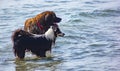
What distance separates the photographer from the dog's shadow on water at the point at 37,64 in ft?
34.4

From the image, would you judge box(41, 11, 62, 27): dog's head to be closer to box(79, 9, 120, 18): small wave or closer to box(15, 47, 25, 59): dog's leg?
box(15, 47, 25, 59): dog's leg

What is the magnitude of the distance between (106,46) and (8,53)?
255cm

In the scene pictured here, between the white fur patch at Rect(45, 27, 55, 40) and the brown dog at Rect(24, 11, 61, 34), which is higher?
the brown dog at Rect(24, 11, 61, 34)

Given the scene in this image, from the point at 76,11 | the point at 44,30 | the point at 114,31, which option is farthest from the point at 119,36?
the point at 76,11

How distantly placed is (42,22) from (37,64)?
44.6 inches

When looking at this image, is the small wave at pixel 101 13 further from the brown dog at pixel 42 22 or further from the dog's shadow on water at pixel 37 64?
the dog's shadow on water at pixel 37 64

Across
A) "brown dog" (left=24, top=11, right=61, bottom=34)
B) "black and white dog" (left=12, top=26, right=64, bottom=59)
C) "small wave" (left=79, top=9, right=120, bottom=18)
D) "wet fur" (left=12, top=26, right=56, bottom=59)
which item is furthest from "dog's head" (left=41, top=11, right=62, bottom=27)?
"small wave" (left=79, top=9, right=120, bottom=18)

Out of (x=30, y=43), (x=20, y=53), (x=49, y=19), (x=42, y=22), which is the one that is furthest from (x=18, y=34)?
(x=49, y=19)

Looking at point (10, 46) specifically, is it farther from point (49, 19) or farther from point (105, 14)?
point (105, 14)

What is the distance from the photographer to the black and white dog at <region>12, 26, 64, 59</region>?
421 inches

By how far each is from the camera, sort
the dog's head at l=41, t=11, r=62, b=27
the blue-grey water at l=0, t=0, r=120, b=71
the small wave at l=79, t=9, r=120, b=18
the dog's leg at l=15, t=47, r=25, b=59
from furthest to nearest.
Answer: the small wave at l=79, t=9, r=120, b=18
the dog's head at l=41, t=11, r=62, b=27
the dog's leg at l=15, t=47, r=25, b=59
the blue-grey water at l=0, t=0, r=120, b=71

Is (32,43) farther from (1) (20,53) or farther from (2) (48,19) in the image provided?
(2) (48,19)

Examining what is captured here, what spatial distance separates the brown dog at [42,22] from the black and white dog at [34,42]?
1.02ft

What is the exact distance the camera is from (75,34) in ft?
43.3
